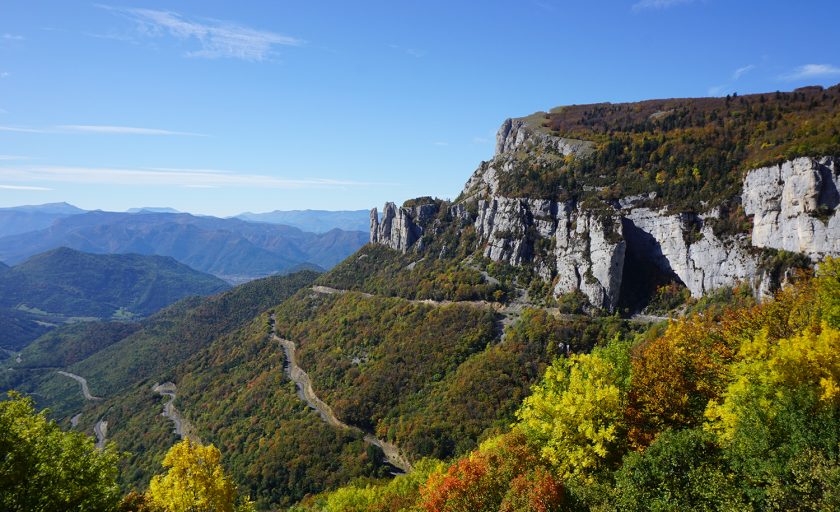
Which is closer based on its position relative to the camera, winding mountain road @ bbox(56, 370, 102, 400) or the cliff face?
the cliff face

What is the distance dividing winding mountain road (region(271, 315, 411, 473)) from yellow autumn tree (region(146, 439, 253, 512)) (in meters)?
52.0

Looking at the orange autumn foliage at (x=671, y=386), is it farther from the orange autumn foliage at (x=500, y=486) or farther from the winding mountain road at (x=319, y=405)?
the winding mountain road at (x=319, y=405)

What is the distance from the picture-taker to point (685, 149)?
106 metres

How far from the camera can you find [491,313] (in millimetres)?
101500

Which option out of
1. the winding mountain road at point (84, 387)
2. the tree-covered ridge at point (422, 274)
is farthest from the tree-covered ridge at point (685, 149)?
the winding mountain road at point (84, 387)

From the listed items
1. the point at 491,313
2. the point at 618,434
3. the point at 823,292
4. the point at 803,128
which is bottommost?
the point at 491,313

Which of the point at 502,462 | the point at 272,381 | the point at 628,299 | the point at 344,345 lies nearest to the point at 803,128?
the point at 628,299

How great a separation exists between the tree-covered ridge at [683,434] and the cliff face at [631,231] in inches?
1783

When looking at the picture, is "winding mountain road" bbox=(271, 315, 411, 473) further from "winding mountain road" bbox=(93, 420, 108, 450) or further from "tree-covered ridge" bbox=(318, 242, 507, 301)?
"winding mountain road" bbox=(93, 420, 108, 450)

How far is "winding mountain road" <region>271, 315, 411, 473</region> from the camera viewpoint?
77688 millimetres

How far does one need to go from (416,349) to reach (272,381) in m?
37.7

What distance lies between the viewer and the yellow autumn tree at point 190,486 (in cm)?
2717

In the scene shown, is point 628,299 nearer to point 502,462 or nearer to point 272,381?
point 502,462

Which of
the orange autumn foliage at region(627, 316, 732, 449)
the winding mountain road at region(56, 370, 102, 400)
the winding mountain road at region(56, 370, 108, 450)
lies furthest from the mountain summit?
the winding mountain road at region(56, 370, 102, 400)
